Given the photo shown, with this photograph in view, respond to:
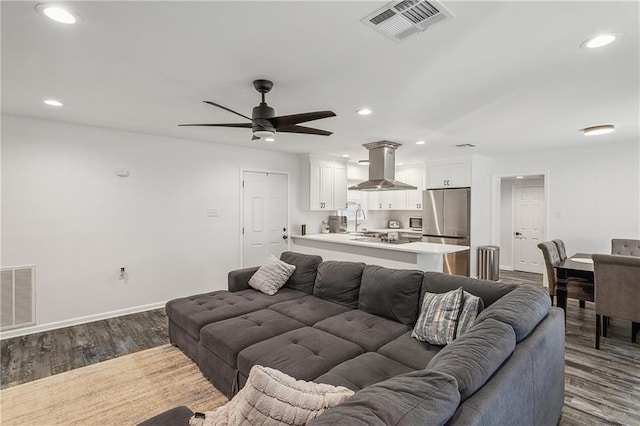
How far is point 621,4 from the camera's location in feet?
5.12

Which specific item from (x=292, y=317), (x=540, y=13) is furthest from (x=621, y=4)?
(x=292, y=317)

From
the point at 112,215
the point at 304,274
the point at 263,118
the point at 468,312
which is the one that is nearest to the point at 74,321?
the point at 112,215

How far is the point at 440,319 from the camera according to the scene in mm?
2209

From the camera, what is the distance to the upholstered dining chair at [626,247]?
4203 millimetres

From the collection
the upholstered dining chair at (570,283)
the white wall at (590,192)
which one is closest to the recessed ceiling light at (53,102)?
the upholstered dining chair at (570,283)

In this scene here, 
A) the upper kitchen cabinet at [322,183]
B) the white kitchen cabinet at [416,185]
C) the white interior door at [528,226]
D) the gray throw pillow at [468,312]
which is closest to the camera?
the gray throw pillow at [468,312]

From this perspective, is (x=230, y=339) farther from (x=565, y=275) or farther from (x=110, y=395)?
(x=565, y=275)

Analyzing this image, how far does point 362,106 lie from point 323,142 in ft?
5.82

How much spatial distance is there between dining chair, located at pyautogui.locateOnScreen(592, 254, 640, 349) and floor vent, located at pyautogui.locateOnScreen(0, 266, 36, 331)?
6.12m

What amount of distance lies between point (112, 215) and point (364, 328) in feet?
11.8

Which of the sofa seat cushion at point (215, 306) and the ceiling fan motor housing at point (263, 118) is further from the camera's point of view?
the sofa seat cushion at point (215, 306)

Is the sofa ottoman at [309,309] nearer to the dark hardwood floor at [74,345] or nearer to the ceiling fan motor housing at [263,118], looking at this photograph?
the dark hardwood floor at [74,345]

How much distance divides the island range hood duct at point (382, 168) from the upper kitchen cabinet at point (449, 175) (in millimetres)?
1737

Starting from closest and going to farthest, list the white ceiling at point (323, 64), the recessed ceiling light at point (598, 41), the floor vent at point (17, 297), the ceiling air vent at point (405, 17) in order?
the ceiling air vent at point (405, 17), the white ceiling at point (323, 64), the recessed ceiling light at point (598, 41), the floor vent at point (17, 297)
